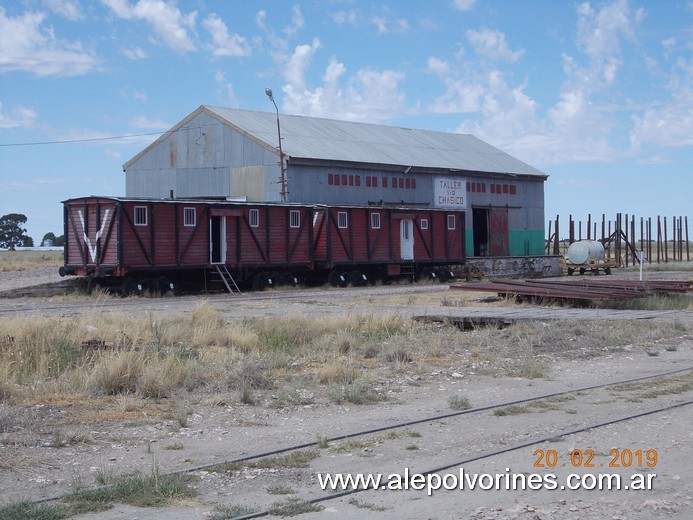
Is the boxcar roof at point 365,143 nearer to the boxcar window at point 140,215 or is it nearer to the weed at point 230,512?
the boxcar window at point 140,215

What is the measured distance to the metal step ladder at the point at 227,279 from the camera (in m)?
33.7

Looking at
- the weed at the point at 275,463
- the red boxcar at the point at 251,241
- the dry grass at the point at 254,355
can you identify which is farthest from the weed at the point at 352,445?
the red boxcar at the point at 251,241

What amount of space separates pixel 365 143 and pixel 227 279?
1819cm

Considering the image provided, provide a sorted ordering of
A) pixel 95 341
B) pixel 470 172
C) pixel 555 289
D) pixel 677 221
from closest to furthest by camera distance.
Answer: pixel 95 341 < pixel 555 289 < pixel 470 172 < pixel 677 221

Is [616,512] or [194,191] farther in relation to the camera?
[194,191]

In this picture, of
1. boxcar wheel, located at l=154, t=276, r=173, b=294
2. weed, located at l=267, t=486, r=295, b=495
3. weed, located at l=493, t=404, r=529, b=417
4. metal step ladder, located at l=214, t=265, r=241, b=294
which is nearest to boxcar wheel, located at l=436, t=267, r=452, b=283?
metal step ladder, located at l=214, t=265, r=241, b=294

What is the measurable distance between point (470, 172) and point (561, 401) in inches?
1595

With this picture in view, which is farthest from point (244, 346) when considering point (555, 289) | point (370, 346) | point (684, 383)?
point (555, 289)

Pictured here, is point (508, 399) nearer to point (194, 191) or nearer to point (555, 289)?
point (555, 289)

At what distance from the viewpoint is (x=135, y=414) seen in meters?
10.3

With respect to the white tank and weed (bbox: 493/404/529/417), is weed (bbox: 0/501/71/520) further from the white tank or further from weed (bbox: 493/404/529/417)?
the white tank

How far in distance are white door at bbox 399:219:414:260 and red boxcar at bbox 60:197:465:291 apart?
5cm

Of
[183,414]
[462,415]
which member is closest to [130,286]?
[183,414]

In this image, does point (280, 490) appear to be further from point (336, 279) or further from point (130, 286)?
point (336, 279)
